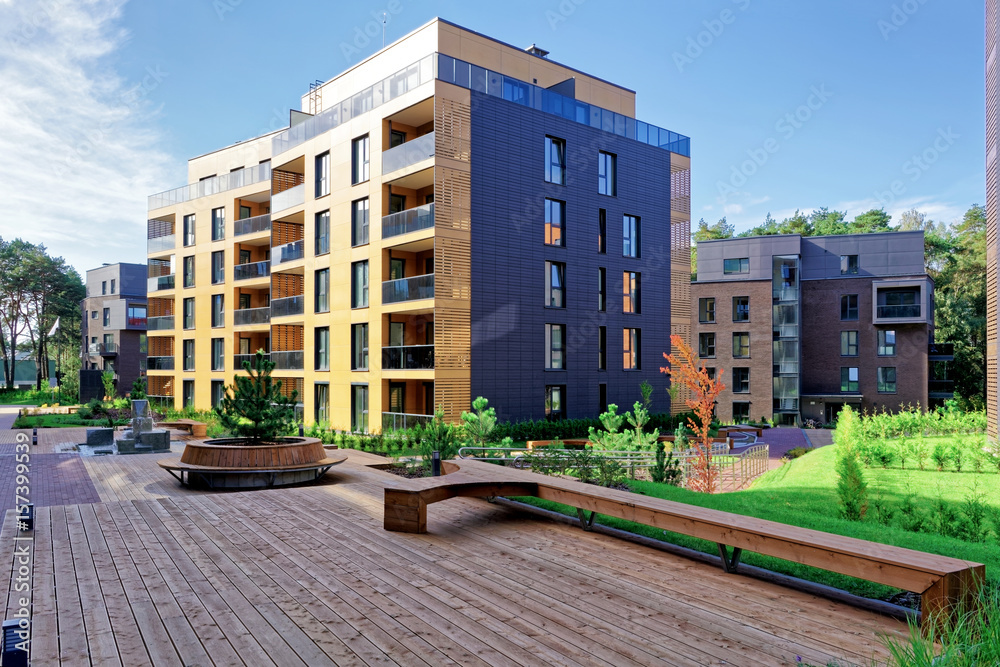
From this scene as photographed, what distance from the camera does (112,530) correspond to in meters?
8.10

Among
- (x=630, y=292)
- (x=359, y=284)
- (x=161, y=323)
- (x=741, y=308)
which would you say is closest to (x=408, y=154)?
(x=359, y=284)

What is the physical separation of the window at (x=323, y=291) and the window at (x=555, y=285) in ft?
32.8

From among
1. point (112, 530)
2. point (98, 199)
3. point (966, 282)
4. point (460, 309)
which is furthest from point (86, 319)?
point (966, 282)

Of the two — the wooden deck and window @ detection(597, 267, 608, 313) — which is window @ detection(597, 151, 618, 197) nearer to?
window @ detection(597, 267, 608, 313)

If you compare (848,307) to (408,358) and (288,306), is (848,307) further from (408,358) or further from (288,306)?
(288,306)

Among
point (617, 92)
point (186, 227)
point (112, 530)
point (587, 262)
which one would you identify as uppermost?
point (617, 92)

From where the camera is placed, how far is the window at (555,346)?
87.4 ft

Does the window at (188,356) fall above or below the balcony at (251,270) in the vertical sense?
below

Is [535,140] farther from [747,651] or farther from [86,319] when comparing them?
[86,319]

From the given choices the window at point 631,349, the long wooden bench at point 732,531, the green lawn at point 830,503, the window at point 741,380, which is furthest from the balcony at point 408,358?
the window at point 741,380

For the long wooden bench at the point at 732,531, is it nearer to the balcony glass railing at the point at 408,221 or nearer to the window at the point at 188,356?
the balcony glass railing at the point at 408,221

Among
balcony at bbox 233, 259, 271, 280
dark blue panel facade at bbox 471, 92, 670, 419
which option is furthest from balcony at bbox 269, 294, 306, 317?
dark blue panel facade at bbox 471, 92, 670, 419

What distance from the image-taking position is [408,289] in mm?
24406

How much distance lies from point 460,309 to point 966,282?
52028mm
